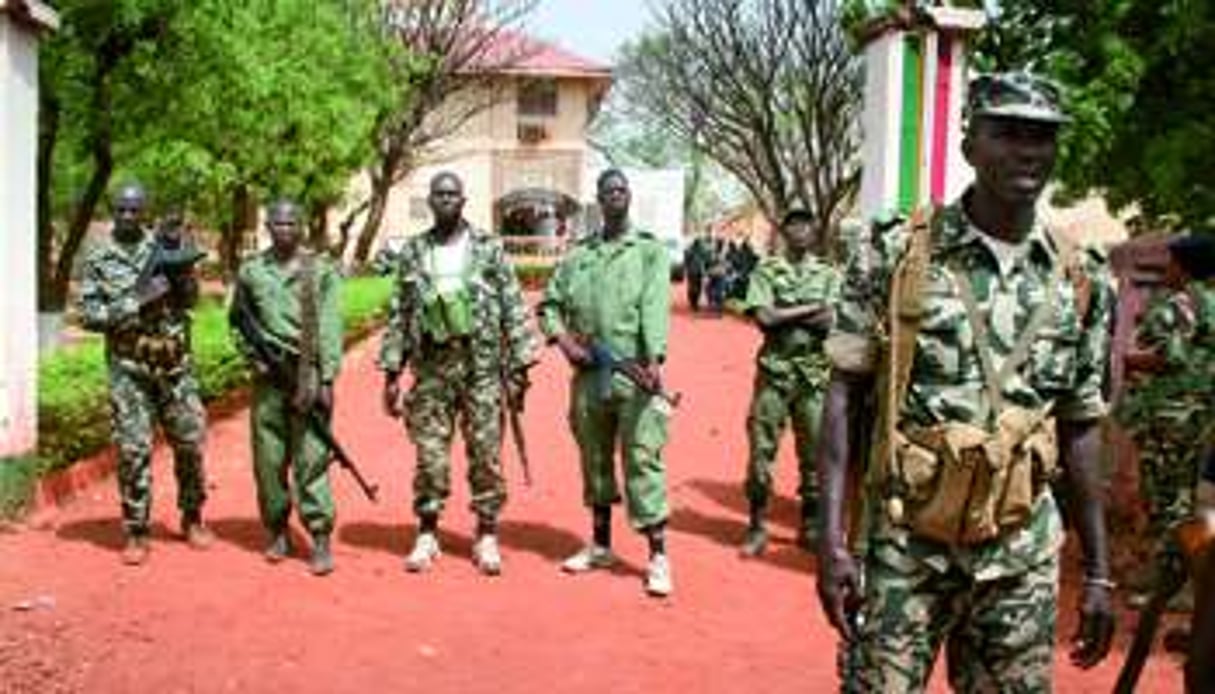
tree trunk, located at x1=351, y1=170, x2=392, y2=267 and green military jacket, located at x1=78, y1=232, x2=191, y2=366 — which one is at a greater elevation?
tree trunk, located at x1=351, y1=170, x2=392, y2=267

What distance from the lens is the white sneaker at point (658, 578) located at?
7918 millimetres

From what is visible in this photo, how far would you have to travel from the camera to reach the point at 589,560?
843 cm

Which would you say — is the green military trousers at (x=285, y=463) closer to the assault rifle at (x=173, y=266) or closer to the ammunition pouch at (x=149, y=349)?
the ammunition pouch at (x=149, y=349)

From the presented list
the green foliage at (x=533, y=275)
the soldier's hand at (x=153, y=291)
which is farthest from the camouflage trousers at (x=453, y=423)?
the green foliage at (x=533, y=275)

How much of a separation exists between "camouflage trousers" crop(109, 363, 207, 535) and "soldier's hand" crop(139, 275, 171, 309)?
36cm

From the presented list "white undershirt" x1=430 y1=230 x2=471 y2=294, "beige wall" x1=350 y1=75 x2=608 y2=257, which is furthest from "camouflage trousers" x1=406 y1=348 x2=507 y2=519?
"beige wall" x1=350 y1=75 x2=608 y2=257

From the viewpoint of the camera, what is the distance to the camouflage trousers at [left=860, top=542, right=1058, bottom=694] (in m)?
3.59

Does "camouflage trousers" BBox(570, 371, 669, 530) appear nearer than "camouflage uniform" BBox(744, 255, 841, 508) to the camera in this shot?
Yes

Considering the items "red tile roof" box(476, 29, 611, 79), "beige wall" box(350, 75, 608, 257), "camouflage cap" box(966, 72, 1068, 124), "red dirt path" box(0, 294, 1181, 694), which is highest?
"red tile roof" box(476, 29, 611, 79)

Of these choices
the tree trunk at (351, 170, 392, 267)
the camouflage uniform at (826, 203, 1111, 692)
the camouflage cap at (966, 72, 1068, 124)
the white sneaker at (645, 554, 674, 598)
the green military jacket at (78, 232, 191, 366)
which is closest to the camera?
the camouflage cap at (966, 72, 1068, 124)

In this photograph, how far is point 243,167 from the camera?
2384cm

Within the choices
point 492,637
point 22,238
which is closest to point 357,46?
point 22,238

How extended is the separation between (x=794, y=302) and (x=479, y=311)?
1.70 m

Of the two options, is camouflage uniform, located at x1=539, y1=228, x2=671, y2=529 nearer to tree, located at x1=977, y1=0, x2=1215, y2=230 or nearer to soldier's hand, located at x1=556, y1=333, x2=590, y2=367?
soldier's hand, located at x1=556, y1=333, x2=590, y2=367
